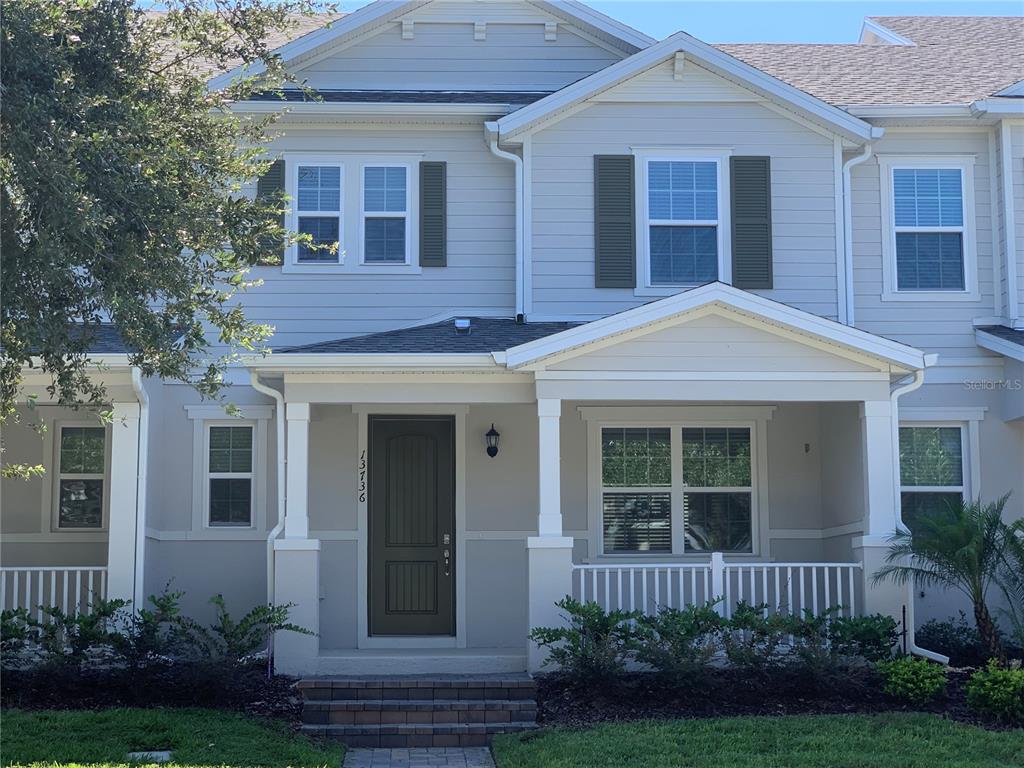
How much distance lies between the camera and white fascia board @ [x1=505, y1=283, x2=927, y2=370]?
11938 mm

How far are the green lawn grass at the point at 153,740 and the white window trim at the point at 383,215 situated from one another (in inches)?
217

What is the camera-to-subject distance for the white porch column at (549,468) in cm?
1191

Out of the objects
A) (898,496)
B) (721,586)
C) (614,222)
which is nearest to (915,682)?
(721,586)

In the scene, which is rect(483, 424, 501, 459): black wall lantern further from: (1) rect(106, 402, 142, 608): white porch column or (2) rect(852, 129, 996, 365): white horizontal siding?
(2) rect(852, 129, 996, 365): white horizontal siding

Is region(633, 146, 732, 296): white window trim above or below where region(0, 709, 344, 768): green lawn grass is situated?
above

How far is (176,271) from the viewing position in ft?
29.8

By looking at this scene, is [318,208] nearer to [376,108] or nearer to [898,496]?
[376,108]

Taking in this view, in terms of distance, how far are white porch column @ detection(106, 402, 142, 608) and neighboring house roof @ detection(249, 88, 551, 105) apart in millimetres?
4055

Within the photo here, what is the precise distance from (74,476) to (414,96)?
555 centimetres

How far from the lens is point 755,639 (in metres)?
11.0

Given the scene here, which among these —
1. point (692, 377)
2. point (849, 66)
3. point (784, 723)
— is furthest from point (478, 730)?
point (849, 66)

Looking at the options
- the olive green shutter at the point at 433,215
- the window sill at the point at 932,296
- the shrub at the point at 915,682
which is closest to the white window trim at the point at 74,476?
the olive green shutter at the point at 433,215

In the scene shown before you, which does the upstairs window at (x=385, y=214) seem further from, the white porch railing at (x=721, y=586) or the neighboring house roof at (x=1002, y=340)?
the neighboring house roof at (x=1002, y=340)

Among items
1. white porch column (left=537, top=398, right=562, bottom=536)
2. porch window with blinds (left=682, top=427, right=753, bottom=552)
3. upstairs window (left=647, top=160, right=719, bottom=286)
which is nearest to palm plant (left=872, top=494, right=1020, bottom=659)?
porch window with blinds (left=682, top=427, right=753, bottom=552)
